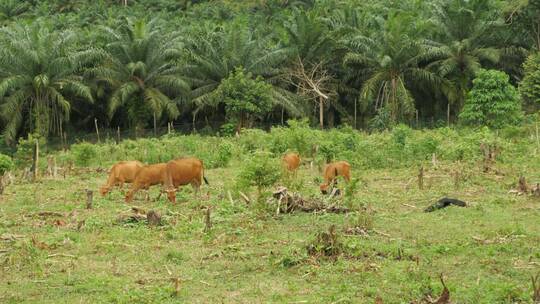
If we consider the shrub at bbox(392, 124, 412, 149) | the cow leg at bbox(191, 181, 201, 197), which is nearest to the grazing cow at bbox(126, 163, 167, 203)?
the cow leg at bbox(191, 181, 201, 197)

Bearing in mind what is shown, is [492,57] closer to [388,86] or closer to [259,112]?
[388,86]

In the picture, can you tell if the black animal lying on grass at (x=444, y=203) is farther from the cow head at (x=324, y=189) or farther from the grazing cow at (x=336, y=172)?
the grazing cow at (x=336, y=172)

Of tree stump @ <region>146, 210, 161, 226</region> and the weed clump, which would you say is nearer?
the weed clump

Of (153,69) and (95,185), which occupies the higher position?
(153,69)

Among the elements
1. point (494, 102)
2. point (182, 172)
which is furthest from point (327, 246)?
point (494, 102)

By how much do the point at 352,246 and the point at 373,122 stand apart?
24.2 metres

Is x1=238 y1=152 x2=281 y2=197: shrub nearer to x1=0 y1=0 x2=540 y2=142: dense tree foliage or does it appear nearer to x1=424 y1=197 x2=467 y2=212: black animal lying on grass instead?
x1=424 y1=197 x2=467 y2=212: black animal lying on grass

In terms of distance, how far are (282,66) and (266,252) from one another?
2727 cm

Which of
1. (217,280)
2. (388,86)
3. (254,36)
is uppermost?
(254,36)

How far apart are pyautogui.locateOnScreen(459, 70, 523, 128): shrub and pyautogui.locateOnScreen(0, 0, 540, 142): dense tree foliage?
3.30m

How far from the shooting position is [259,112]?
35.2m

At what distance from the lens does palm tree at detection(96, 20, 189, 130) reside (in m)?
35.4

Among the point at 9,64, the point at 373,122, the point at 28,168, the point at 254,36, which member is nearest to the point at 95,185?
the point at 28,168

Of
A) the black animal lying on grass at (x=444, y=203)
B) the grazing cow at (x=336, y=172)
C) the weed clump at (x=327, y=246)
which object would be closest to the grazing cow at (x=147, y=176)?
the grazing cow at (x=336, y=172)
